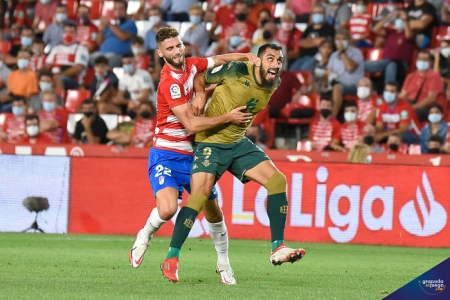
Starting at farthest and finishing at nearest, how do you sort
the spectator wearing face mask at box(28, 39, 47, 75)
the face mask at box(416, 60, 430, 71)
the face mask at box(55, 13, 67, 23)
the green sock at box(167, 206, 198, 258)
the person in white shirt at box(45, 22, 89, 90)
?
the face mask at box(55, 13, 67, 23) → the spectator wearing face mask at box(28, 39, 47, 75) → the person in white shirt at box(45, 22, 89, 90) → the face mask at box(416, 60, 430, 71) → the green sock at box(167, 206, 198, 258)

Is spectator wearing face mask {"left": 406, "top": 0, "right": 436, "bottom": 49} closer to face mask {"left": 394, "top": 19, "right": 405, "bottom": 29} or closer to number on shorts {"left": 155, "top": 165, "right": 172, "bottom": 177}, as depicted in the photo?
face mask {"left": 394, "top": 19, "right": 405, "bottom": 29}

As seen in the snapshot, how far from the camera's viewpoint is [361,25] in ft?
59.0

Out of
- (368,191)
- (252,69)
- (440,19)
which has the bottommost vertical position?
(368,191)

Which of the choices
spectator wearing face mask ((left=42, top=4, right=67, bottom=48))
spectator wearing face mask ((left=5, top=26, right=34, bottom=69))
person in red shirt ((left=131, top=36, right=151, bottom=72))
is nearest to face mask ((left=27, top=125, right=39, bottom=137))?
person in red shirt ((left=131, top=36, right=151, bottom=72))

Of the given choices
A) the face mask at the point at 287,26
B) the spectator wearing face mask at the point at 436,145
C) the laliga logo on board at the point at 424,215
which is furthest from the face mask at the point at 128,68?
the laliga logo on board at the point at 424,215

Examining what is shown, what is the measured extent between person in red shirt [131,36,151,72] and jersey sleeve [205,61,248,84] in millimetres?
10359

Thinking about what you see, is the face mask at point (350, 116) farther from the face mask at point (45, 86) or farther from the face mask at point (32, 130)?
the face mask at point (45, 86)

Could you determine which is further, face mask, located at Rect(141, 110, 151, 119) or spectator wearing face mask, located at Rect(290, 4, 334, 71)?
spectator wearing face mask, located at Rect(290, 4, 334, 71)

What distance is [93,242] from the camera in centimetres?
1338

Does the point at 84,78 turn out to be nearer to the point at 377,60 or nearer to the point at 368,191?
the point at 377,60

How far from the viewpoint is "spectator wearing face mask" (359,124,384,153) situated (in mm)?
15195

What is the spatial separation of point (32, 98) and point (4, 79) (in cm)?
171

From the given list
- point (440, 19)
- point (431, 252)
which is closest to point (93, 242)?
point (431, 252)

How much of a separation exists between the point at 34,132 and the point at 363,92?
5.69 meters
